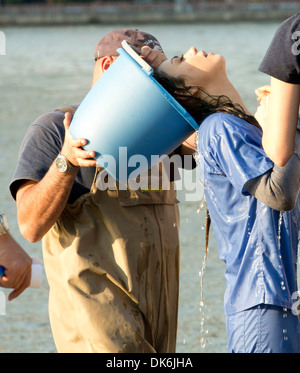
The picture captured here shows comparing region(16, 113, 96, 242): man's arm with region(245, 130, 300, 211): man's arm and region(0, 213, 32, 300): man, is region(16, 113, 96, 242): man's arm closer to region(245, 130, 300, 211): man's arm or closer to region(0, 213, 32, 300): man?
region(0, 213, 32, 300): man

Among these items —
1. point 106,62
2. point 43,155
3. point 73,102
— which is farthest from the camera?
point 73,102

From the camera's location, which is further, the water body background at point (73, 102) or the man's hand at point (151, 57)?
the water body background at point (73, 102)

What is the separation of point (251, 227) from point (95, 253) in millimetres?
813

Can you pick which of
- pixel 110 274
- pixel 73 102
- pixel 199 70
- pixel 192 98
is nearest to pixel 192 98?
pixel 192 98

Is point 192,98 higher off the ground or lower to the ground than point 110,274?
higher

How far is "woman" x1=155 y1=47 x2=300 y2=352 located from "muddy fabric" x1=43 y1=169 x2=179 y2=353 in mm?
601

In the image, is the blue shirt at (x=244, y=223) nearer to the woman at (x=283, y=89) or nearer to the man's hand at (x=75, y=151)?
the woman at (x=283, y=89)

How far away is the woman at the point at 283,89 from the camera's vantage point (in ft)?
8.13

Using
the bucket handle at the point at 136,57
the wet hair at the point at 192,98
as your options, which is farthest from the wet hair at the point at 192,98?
the bucket handle at the point at 136,57

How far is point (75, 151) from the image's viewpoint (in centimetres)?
307

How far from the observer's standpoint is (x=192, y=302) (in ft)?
21.8

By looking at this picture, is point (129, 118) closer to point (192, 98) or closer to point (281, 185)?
point (192, 98)

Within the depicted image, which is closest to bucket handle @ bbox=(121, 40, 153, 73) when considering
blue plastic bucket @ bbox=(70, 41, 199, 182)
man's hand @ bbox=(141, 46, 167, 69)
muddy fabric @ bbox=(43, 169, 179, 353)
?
blue plastic bucket @ bbox=(70, 41, 199, 182)

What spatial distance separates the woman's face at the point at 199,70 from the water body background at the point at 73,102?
3.83ft
